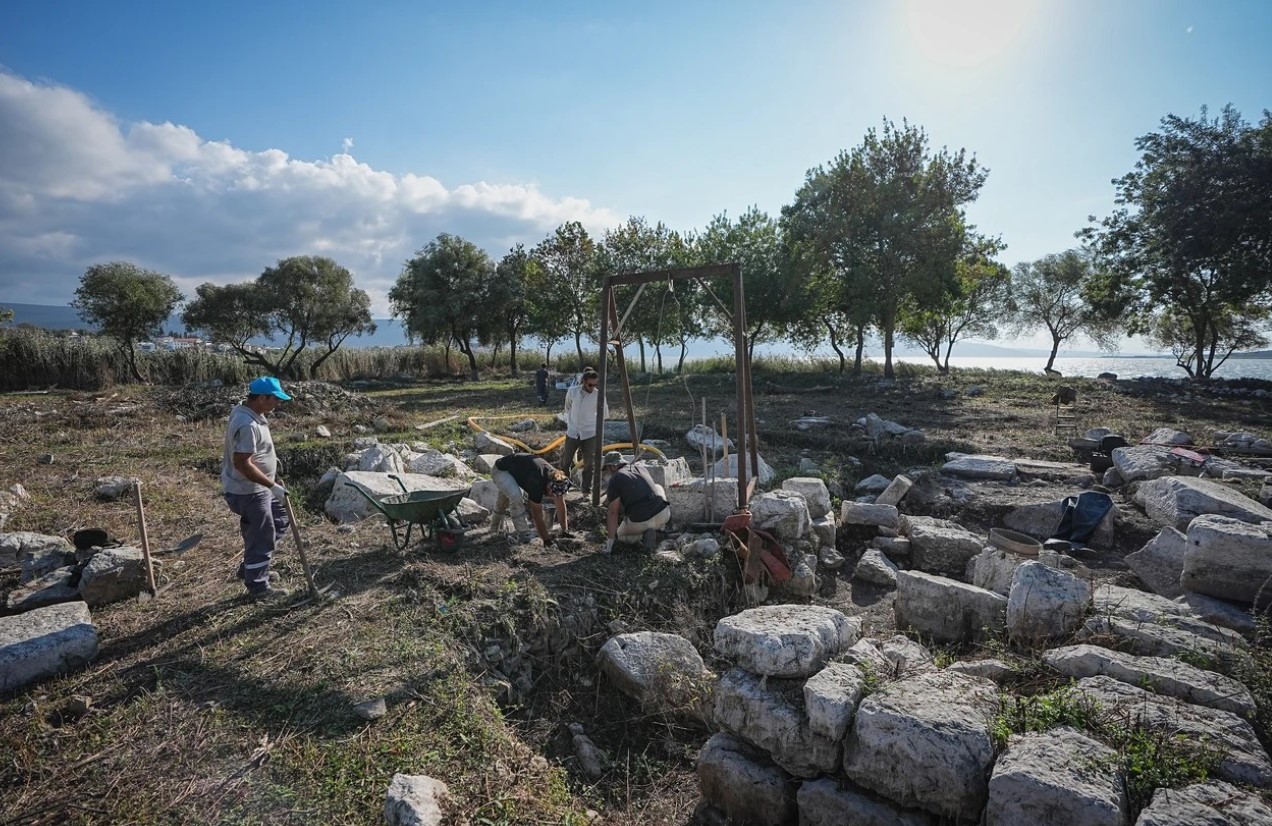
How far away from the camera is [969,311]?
3653cm

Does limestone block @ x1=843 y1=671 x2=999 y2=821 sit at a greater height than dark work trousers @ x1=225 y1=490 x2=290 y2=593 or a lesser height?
lesser

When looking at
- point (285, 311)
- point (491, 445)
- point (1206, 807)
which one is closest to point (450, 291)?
point (285, 311)

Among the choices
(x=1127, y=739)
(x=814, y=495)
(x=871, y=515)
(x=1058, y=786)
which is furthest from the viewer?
(x=871, y=515)

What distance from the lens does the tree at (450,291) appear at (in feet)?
93.9

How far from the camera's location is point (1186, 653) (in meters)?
3.35

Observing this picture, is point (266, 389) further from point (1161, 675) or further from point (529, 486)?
point (1161, 675)

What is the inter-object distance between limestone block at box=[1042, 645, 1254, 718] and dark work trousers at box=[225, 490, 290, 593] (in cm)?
578

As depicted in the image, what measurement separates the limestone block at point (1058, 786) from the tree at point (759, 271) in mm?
21952

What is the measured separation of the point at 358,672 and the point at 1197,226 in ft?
86.8

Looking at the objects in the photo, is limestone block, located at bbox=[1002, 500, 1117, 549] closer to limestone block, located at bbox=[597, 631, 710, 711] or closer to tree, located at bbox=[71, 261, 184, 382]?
limestone block, located at bbox=[597, 631, 710, 711]

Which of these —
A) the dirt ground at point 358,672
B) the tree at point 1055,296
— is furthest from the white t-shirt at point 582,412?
the tree at point 1055,296

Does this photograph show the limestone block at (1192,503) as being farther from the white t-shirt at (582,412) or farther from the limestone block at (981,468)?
the white t-shirt at (582,412)

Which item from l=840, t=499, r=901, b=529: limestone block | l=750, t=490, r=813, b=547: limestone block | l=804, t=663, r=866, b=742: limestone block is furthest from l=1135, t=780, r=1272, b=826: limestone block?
l=840, t=499, r=901, b=529: limestone block

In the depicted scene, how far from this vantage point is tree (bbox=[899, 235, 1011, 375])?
979 inches
